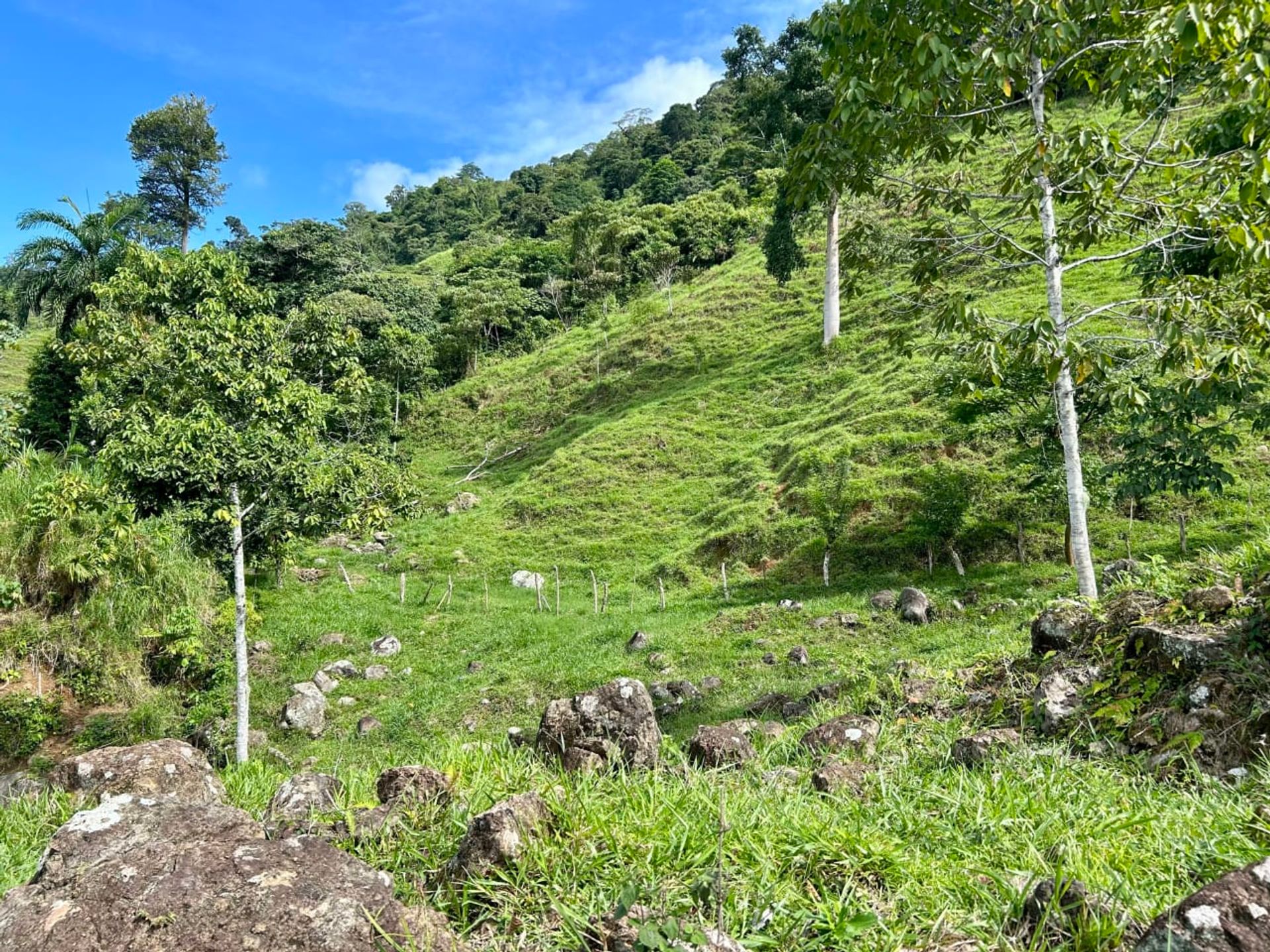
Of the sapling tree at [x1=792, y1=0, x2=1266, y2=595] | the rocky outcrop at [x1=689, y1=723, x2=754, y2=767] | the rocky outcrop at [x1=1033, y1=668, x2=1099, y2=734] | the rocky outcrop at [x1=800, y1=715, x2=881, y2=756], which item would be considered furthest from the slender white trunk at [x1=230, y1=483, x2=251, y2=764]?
the rocky outcrop at [x1=1033, y1=668, x2=1099, y2=734]

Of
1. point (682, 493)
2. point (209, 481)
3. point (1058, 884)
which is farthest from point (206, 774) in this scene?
point (682, 493)

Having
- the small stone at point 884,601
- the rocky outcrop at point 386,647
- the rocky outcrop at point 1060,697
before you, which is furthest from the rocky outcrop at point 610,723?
the rocky outcrop at point 386,647

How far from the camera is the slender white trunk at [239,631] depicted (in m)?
9.84

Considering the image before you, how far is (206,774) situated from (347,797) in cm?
96

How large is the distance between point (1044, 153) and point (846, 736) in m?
4.91

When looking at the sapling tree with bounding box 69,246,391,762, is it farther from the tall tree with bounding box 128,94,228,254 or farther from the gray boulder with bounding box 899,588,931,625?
the tall tree with bounding box 128,94,228,254

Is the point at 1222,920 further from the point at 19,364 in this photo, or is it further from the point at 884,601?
the point at 19,364

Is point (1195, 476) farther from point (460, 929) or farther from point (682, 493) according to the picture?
point (682, 493)

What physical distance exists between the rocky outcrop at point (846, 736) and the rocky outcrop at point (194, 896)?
291cm

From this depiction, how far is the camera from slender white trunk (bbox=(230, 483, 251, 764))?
9836mm

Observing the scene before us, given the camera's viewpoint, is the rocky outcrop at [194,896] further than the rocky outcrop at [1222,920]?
Yes

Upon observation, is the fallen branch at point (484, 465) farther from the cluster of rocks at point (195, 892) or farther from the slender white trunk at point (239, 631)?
the cluster of rocks at point (195, 892)

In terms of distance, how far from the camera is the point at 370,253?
213 ft

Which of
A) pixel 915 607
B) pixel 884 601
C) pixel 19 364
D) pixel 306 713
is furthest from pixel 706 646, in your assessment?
pixel 19 364
